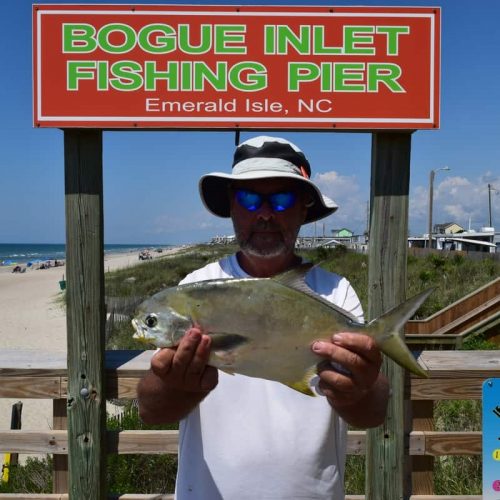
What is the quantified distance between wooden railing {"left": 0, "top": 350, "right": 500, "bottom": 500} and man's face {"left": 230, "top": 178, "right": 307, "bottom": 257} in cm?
128

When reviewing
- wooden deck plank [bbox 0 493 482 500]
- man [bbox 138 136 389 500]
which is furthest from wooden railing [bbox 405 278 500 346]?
man [bbox 138 136 389 500]

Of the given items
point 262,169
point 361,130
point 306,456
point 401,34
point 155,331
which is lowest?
point 306,456

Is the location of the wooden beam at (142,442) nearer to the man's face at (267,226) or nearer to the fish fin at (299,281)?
the man's face at (267,226)

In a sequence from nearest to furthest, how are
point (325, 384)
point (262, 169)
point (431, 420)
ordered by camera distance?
point (325, 384) < point (262, 169) < point (431, 420)

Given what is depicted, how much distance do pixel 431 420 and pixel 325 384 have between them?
5.70 ft

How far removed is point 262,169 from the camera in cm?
253

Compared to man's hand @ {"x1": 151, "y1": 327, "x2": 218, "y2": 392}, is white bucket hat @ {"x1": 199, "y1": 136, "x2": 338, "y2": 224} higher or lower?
higher

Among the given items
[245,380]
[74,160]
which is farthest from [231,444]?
[74,160]

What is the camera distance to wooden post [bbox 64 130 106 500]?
3268mm

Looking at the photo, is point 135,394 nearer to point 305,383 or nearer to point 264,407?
point 264,407

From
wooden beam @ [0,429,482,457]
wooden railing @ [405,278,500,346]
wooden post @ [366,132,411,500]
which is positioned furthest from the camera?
wooden railing @ [405,278,500,346]

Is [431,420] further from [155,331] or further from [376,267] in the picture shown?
[155,331]

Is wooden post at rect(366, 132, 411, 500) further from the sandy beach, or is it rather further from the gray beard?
the sandy beach

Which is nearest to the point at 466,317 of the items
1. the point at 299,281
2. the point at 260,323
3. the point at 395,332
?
the point at 395,332
